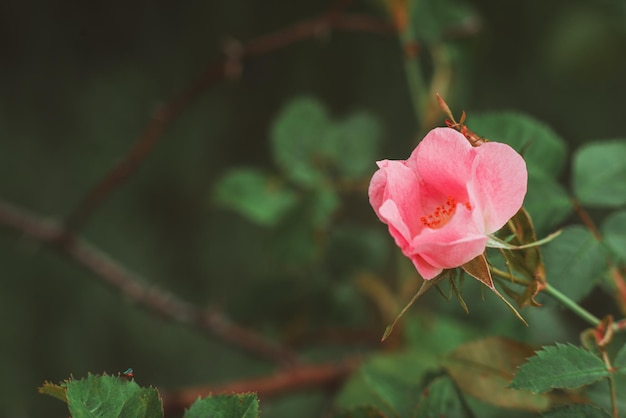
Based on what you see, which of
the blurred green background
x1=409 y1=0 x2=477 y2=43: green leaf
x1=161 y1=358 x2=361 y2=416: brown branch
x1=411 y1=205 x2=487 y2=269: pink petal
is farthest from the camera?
the blurred green background

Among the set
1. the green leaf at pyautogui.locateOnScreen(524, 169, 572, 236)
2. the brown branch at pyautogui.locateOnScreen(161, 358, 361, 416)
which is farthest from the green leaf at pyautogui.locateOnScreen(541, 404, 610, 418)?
the brown branch at pyautogui.locateOnScreen(161, 358, 361, 416)

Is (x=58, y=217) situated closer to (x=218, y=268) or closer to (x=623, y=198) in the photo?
(x=218, y=268)

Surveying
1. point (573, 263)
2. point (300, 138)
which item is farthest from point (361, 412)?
point (300, 138)

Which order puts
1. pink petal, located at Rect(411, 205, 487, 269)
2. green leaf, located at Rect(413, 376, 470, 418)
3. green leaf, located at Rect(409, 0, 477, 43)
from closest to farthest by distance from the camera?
pink petal, located at Rect(411, 205, 487, 269)
green leaf, located at Rect(413, 376, 470, 418)
green leaf, located at Rect(409, 0, 477, 43)

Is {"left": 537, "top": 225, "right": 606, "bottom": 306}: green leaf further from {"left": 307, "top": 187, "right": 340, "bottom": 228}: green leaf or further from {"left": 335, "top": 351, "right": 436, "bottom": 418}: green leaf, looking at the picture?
{"left": 307, "top": 187, "right": 340, "bottom": 228}: green leaf

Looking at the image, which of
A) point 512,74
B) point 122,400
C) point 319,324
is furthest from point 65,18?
point 122,400

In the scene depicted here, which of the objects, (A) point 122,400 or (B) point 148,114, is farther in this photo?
(B) point 148,114
